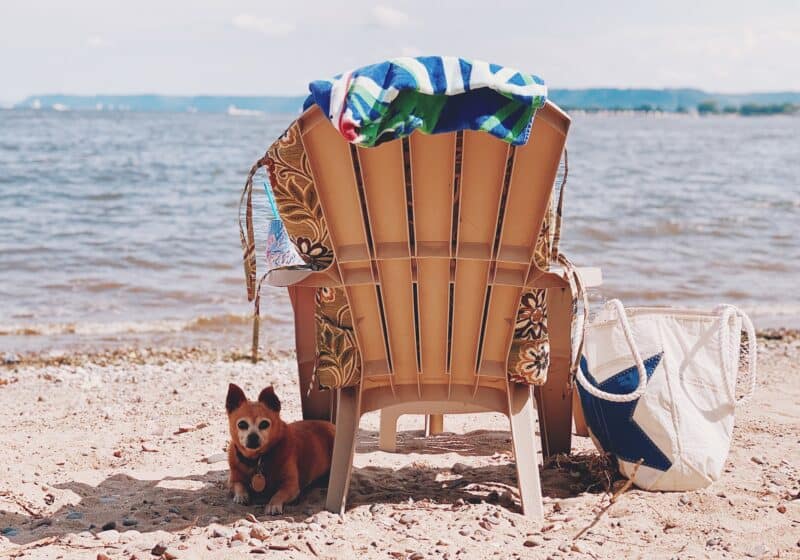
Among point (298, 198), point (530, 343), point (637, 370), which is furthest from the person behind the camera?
point (637, 370)

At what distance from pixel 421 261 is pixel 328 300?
14.6 inches

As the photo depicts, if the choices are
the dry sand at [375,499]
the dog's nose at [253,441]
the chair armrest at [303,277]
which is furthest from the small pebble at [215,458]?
→ the chair armrest at [303,277]

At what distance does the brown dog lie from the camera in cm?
337

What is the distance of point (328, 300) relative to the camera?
10.5ft

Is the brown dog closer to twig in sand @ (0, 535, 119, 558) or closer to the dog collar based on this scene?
the dog collar

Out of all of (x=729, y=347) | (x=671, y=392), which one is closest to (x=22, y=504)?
(x=671, y=392)

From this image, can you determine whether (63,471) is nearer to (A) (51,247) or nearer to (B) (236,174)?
(A) (51,247)

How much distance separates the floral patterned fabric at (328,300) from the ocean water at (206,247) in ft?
3.04

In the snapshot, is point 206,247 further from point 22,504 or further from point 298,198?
point 298,198

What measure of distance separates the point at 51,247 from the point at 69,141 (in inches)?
914

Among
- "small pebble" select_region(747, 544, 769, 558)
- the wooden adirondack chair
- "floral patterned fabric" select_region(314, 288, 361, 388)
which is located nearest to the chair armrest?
the wooden adirondack chair

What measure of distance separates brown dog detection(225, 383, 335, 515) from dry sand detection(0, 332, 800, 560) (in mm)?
90

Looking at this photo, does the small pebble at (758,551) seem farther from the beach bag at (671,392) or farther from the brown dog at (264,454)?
the brown dog at (264,454)

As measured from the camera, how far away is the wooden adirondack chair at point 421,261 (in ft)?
9.45
